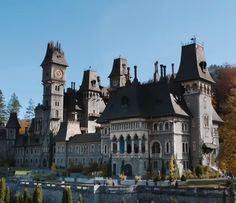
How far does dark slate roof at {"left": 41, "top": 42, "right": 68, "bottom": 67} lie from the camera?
9775 centimetres

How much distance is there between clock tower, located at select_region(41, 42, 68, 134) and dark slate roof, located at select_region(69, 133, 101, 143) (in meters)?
9.61

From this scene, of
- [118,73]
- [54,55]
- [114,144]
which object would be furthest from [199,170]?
[54,55]

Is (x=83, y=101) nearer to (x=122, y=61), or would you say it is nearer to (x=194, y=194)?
(x=122, y=61)

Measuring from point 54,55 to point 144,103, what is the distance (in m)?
38.4

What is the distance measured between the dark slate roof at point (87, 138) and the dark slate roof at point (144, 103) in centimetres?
795

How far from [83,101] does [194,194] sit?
64425mm

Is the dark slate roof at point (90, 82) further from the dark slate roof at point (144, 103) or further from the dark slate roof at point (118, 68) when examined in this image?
the dark slate roof at point (144, 103)

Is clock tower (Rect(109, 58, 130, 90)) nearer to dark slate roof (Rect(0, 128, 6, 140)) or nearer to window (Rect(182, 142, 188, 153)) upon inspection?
dark slate roof (Rect(0, 128, 6, 140))

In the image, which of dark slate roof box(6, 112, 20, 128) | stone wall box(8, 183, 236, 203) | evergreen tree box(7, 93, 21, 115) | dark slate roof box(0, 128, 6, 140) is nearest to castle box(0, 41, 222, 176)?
stone wall box(8, 183, 236, 203)

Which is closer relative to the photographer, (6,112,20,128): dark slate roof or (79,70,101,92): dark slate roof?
(79,70,101,92): dark slate roof

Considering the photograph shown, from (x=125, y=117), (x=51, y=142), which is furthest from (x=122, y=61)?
(x=125, y=117)

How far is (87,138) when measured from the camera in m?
81.9

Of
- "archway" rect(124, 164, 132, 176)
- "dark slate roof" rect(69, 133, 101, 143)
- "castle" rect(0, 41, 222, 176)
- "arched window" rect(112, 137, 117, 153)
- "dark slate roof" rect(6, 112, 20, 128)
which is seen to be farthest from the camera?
"dark slate roof" rect(6, 112, 20, 128)

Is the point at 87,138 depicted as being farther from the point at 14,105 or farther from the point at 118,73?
the point at 14,105
